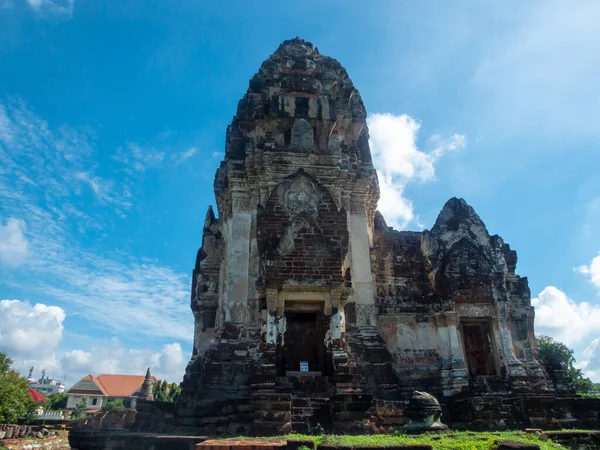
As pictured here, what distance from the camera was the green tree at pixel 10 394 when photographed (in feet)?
92.8

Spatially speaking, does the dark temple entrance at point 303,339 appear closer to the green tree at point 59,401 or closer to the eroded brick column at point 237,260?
the eroded brick column at point 237,260

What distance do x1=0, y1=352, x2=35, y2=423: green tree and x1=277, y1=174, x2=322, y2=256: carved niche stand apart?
26152mm

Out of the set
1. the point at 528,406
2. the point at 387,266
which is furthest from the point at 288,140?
the point at 528,406

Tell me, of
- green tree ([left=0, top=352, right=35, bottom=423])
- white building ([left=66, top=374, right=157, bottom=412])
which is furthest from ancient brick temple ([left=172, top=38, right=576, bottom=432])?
white building ([left=66, top=374, right=157, bottom=412])

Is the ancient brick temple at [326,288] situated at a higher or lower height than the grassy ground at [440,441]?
higher

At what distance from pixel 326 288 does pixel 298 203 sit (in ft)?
10.1

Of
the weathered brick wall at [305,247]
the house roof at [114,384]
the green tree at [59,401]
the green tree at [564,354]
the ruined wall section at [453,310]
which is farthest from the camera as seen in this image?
the house roof at [114,384]

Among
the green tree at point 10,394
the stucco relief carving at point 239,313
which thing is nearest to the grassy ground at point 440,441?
the stucco relief carving at point 239,313

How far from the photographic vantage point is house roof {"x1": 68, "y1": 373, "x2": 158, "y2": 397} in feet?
217

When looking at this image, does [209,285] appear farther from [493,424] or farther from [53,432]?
[53,432]

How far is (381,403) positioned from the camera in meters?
10.7

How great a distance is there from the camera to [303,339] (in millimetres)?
13719

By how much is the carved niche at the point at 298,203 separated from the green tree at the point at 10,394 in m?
26.2

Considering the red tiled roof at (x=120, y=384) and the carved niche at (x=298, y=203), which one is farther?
the red tiled roof at (x=120, y=384)
